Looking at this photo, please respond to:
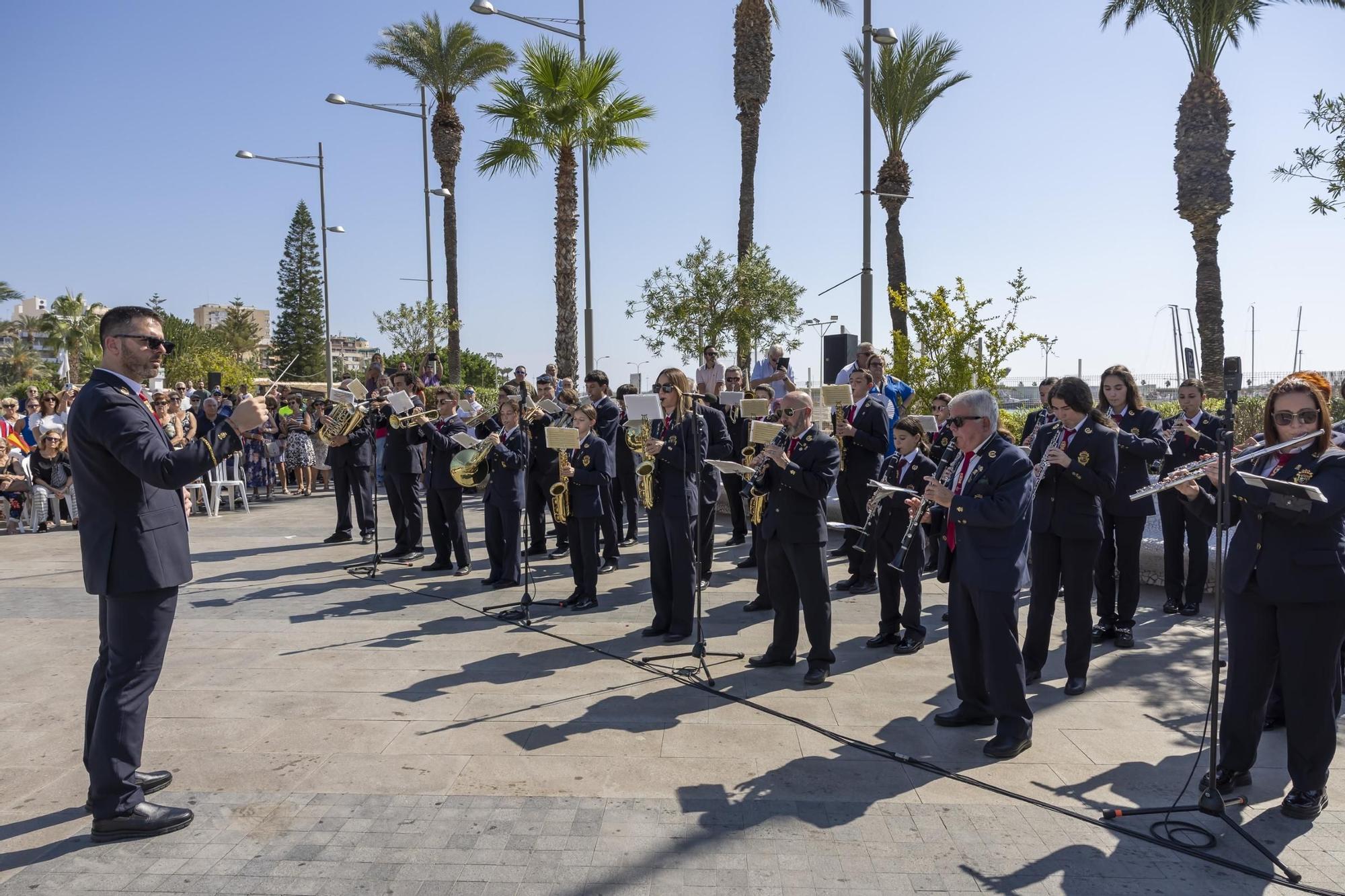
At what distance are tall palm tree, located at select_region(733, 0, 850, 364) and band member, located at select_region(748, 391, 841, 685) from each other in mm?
14402

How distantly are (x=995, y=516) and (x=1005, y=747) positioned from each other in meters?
1.28

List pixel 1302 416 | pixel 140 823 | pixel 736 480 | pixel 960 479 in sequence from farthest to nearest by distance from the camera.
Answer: pixel 736 480 < pixel 960 479 < pixel 1302 416 < pixel 140 823

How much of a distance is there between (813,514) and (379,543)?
25.7 ft

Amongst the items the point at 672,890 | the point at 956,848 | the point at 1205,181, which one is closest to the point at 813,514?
the point at 956,848

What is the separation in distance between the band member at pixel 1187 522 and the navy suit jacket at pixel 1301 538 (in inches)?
153

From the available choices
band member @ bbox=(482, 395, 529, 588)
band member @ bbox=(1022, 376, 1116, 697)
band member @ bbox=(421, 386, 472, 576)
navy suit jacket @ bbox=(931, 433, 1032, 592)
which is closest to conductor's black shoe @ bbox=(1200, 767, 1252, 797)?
navy suit jacket @ bbox=(931, 433, 1032, 592)

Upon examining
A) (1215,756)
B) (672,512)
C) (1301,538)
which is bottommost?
(1215,756)

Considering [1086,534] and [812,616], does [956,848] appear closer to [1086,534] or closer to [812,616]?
[812,616]

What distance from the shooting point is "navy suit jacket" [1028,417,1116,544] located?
5918 mm

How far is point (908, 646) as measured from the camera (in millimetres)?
6996

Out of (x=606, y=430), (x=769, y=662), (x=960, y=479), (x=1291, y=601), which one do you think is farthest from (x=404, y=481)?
(x=1291, y=601)

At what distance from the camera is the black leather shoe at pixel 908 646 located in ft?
22.9

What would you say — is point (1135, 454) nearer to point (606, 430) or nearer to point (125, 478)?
point (606, 430)

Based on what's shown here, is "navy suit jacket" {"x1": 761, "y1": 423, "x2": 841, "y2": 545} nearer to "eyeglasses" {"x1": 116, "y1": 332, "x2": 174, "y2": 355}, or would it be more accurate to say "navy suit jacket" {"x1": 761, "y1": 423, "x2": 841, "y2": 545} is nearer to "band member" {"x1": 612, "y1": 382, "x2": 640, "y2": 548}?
"eyeglasses" {"x1": 116, "y1": 332, "x2": 174, "y2": 355}
